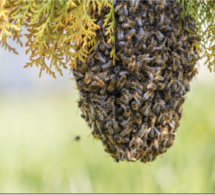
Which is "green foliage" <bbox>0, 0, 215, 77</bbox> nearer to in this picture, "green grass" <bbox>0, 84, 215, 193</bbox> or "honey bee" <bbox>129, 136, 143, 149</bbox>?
"honey bee" <bbox>129, 136, 143, 149</bbox>

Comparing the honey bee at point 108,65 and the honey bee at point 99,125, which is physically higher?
the honey bee at point 108,65

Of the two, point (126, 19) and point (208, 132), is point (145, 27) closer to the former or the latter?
point (126, 19)

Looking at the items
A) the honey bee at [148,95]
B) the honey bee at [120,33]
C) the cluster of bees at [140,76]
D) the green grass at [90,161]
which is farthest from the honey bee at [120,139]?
the green grass at [90,161]

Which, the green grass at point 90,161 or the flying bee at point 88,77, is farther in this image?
the green grass at point 90,161

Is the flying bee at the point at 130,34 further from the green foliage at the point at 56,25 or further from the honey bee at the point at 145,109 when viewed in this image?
the honey bee at the point at 145,109

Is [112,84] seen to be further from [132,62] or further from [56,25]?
[56,25]

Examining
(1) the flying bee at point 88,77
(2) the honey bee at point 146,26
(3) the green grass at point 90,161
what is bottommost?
(3) the green grass at point 90,161

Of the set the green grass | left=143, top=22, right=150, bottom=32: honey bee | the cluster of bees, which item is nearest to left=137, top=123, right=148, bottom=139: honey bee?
the cluster of bees
